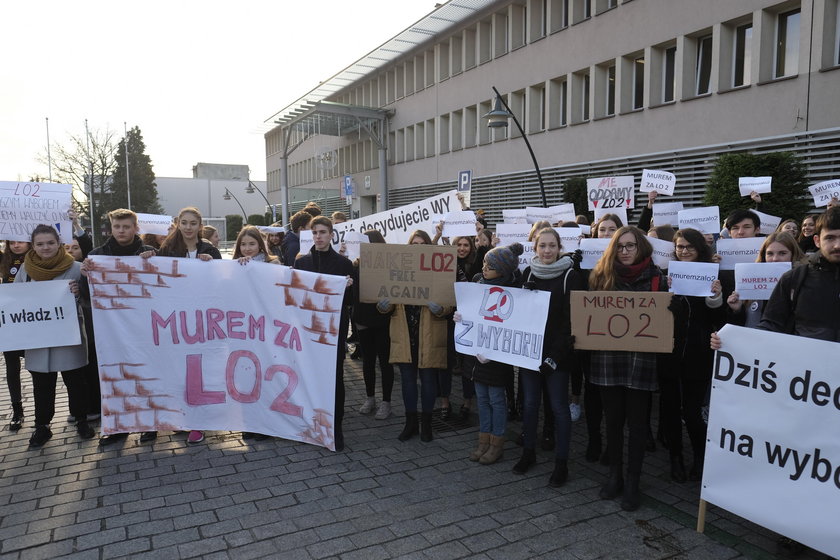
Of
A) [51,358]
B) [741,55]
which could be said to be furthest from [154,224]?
[741,55]

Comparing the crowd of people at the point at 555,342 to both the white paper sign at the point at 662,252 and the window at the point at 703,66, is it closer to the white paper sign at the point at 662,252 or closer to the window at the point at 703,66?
the white paper sign at the point at 662,252

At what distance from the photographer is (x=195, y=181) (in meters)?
92.7

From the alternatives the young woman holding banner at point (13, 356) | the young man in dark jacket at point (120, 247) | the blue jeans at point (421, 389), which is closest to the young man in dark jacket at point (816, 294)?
the blue jeans at point (421, 389)

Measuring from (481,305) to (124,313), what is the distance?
3285 millimetres

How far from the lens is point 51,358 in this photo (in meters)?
5.63

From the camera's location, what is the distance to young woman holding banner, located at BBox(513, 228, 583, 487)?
4.71 metres

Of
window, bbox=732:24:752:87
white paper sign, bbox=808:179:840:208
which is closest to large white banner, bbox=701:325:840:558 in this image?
white paper sign, bbox=808:179:840:208

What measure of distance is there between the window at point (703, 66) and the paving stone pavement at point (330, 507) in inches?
614

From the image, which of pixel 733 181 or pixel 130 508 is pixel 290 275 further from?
pixel 733 181

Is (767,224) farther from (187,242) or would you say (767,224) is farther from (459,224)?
(187,242)

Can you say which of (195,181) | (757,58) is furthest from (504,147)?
(195,181)

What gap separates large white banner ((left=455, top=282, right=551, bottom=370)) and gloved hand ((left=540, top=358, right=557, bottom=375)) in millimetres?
46

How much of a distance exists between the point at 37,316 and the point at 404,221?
15.5 feet

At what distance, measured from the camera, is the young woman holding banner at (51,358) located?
220 inches
